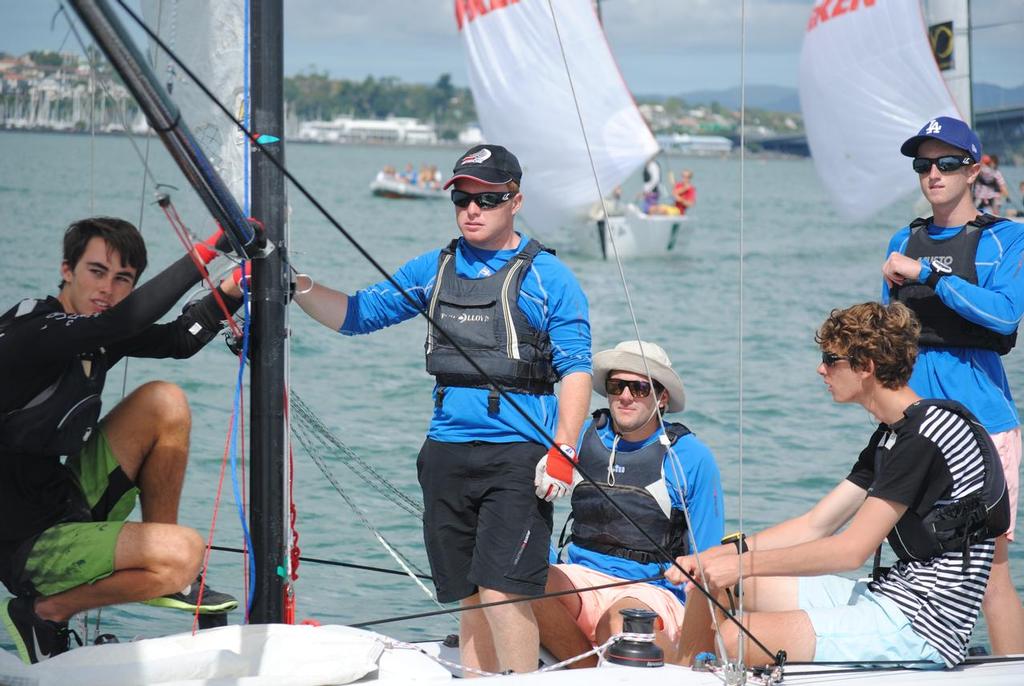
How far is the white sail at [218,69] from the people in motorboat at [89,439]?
0.24 m

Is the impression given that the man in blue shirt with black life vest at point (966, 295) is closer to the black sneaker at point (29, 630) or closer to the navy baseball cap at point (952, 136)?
the navy baseball cap at point (952, 136)

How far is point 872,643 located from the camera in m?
3.27

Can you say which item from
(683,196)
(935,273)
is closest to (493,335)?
(935,273)

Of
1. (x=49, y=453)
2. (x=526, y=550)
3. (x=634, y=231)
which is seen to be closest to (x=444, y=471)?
(x=526, y=550)

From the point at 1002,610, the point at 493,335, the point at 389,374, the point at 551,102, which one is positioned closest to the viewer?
the point at 493,335

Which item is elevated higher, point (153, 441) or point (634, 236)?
point (153, 441)

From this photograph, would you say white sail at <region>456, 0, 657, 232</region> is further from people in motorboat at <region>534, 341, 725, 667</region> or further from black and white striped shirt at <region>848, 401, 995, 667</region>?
black and white striped shirt at <region>848, 401, 995, 667</region>

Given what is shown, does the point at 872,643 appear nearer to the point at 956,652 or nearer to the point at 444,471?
the point at 956,652

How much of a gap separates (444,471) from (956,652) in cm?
138

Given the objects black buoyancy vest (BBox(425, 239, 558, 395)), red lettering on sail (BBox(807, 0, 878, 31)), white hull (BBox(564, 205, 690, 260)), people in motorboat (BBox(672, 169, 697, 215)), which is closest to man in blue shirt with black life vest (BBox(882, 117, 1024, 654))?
black buoyancy vest (BBox(425, 239, 558, 395))

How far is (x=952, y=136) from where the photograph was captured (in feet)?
12.9

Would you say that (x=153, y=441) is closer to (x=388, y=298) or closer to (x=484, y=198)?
(x=388, y=298)

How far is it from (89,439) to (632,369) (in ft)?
5.18

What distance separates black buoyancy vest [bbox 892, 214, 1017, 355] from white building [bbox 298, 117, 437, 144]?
5007 inches
